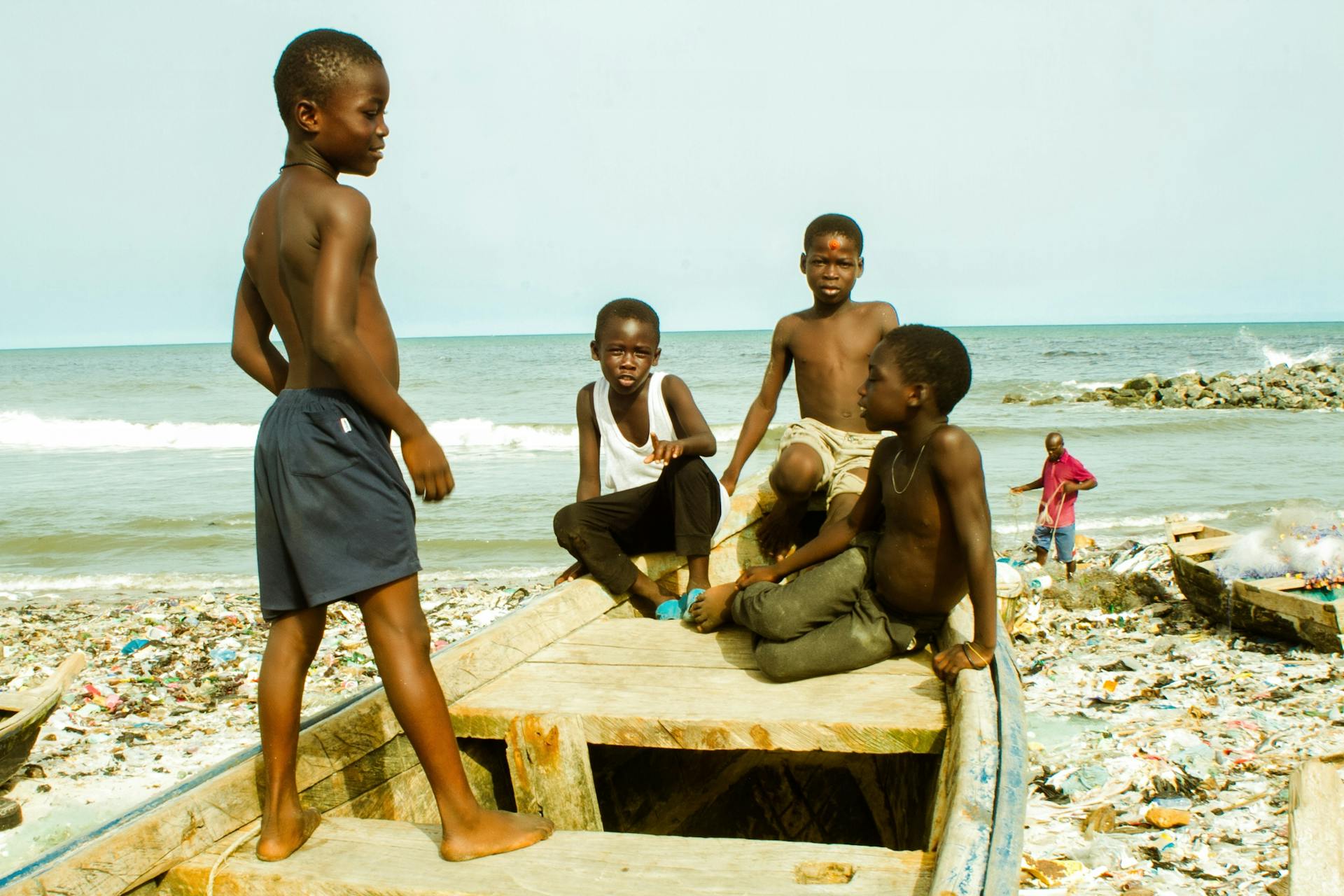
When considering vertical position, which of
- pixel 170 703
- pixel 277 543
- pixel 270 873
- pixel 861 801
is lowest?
pixel 170 703

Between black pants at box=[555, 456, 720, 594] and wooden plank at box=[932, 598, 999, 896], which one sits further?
black pants at box=[555, 456, 720, 594]

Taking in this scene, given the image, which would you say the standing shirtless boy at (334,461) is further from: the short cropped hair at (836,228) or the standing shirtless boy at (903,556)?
the short cropped hair at (836,228)

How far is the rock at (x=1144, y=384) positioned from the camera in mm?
25234

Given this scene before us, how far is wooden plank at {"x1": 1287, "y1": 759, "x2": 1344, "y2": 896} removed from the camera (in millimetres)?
2326

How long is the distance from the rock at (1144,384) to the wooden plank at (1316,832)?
24.7 m

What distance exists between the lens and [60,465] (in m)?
18.8

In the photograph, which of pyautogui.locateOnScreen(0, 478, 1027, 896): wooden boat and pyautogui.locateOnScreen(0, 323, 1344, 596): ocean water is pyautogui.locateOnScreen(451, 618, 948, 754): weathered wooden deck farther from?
pyautogui.locateOnScreen(0, 323, 1344, 596): ocean water

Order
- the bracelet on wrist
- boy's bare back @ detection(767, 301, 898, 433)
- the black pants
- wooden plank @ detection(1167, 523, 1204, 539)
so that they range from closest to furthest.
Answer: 1. the bracelet on wrist
2. the black pants
3. boy's bare back @ detection(767, 301, 898, 433)
4. wooden plank @ detection(1167, 523, 1204, 539)

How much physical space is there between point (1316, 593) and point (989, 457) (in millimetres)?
10691

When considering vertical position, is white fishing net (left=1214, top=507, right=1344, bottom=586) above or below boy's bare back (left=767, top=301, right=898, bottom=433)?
below

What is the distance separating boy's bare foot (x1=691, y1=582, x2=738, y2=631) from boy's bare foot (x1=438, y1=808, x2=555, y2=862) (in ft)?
4.22

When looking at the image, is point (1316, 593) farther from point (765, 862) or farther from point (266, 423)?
point (266, 423)

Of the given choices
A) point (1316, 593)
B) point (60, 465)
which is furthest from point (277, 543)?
point (60, 465)

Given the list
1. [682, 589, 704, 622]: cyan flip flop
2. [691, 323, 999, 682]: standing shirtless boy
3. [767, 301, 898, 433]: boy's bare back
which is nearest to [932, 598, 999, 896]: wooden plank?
[691, 323, 999, 682]: standing shirtless boy
